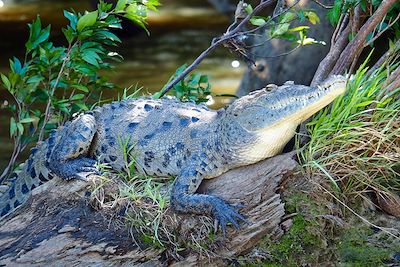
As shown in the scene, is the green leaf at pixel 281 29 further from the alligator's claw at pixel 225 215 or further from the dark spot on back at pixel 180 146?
the alligator's claw at pixel 225 215

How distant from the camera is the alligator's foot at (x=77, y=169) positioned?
4039 mm

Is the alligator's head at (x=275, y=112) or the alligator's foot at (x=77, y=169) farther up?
the alligator's head at (x=275, y=112)

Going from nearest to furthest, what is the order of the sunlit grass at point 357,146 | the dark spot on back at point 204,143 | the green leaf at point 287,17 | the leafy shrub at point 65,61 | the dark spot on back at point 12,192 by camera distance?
the sunlit grass at point 357,146 < the dark spot on back at point 204,143 < the green leaf at point 287,17 < the dark spot on back at point 12,192 < the leafy shrub at point 65,61

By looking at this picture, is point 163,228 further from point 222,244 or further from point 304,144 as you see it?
point 304,144

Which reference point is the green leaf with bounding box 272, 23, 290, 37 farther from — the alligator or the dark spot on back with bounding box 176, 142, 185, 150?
the dark spot on back with bounding box 176, 142, 185, 150

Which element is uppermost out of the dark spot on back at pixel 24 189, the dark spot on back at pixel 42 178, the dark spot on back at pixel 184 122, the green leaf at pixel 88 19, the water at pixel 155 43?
the green leaf at pixel 88 19

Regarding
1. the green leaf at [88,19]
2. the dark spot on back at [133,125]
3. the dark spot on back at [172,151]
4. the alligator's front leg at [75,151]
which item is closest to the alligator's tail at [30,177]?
the alligator's front leg at [75,151]

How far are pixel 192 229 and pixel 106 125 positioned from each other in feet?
3.00

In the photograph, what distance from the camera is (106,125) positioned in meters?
4.29

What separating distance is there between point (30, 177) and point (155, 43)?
24.9 ft

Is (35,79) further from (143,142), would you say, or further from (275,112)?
(275,112)

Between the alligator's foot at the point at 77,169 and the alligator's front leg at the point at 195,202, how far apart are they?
525mm

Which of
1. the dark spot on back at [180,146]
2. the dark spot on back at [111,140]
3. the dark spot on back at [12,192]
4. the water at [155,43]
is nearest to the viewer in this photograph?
the dark spot on back at [180,146]

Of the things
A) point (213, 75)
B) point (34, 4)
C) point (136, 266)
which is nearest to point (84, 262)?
point (136, 266)
